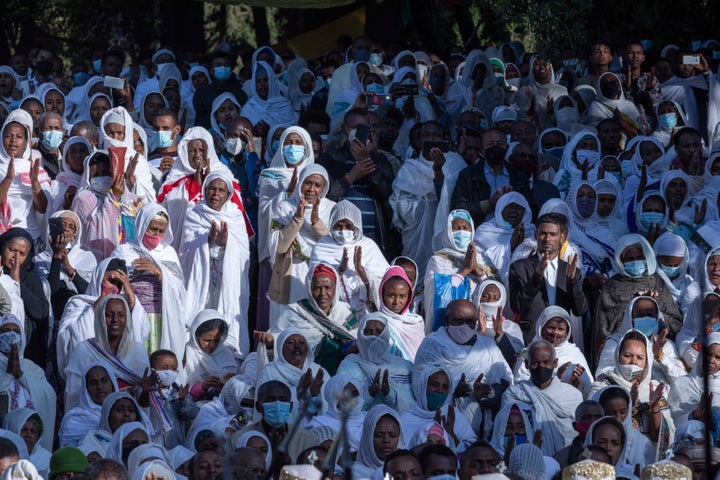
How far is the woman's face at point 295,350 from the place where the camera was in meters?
9.98

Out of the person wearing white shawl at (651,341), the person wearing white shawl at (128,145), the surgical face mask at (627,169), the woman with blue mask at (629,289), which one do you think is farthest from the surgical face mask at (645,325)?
the person wearing white shawl at (128,145)

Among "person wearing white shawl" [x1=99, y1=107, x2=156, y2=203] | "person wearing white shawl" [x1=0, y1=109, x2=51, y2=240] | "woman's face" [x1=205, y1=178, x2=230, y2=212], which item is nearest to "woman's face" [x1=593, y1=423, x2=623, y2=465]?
"woman's face" [x1=205, y1=178, x2=230, y2=212]

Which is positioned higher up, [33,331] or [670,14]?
[670,14]

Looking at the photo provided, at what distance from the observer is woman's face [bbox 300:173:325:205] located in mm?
11805

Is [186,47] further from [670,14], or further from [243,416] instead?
[243,416]

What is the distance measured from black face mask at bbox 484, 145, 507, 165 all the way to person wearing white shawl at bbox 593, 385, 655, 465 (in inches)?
120

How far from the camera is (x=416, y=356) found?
10258 mm

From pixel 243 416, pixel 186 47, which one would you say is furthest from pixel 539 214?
pixel 186 47

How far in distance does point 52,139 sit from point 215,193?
1592 mm

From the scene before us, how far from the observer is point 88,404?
31.0ft

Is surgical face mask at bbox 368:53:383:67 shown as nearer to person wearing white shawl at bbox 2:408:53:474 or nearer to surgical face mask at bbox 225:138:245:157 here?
surgical face mask at bbox 225:138:245:157

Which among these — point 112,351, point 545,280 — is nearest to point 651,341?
point 545,280

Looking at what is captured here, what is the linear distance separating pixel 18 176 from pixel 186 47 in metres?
7.77

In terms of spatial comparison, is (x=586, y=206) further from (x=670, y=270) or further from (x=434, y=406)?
(x=434, y=406)
